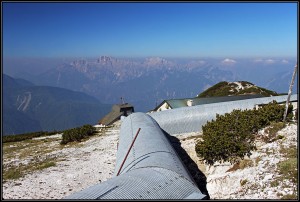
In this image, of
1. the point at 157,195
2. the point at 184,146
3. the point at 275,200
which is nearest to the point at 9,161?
the point at 184,146

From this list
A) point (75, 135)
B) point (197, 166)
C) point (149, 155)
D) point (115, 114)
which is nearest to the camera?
point (149, 155)

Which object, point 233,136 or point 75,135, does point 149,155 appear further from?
point 75,135

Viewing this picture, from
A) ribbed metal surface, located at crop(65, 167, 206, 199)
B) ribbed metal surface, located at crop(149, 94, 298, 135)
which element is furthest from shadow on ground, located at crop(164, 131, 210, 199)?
ribbed metal surface, located at crop(65, 167, 206, 199)

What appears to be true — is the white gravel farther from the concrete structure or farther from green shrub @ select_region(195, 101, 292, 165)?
the concrete structure

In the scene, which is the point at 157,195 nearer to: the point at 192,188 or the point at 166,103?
the point at 192,188

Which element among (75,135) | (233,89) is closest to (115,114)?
(75,135)

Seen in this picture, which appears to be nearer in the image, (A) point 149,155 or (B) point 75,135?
(A) point 149,155

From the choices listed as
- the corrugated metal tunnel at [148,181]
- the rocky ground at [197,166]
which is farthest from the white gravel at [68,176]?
the corrugated metal tunnel at [148,181]
